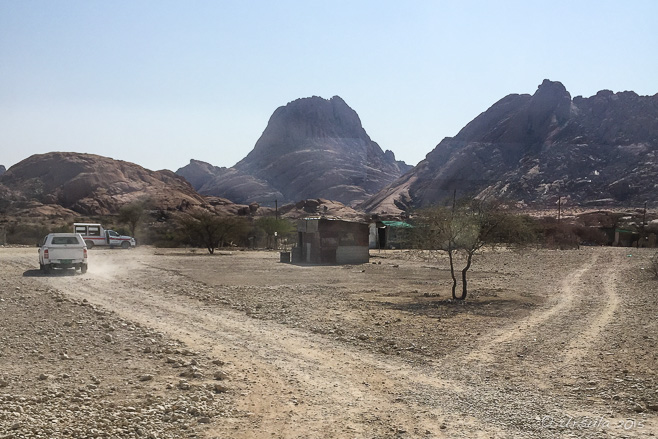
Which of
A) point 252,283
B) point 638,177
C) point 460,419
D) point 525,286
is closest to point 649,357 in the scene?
point 460,419

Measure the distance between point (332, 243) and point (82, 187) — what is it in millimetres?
84459

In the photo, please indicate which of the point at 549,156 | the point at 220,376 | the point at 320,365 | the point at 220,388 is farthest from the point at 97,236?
the point at 549,156

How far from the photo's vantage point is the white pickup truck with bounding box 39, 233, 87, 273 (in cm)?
2458

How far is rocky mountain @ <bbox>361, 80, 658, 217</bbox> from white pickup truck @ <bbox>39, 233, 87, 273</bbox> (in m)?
91.4

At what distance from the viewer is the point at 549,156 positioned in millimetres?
132375

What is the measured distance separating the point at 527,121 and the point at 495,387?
157m

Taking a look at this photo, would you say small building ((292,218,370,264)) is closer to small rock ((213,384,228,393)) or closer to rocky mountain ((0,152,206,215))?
small rock ((213,384,228,393))

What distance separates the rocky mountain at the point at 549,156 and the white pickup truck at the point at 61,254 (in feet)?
300

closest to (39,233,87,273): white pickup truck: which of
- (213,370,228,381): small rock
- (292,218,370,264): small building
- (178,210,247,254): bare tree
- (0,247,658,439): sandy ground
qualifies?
(0,247,658,439): sandy ground

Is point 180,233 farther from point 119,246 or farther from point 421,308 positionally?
point 421,308

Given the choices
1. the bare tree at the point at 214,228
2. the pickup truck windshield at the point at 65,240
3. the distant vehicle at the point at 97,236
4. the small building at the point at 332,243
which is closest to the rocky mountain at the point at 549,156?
the bare tree at the point at 214,228

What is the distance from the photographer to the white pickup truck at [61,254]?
24.6m

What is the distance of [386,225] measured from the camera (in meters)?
65.2

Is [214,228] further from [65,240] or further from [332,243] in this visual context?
[65,240]
